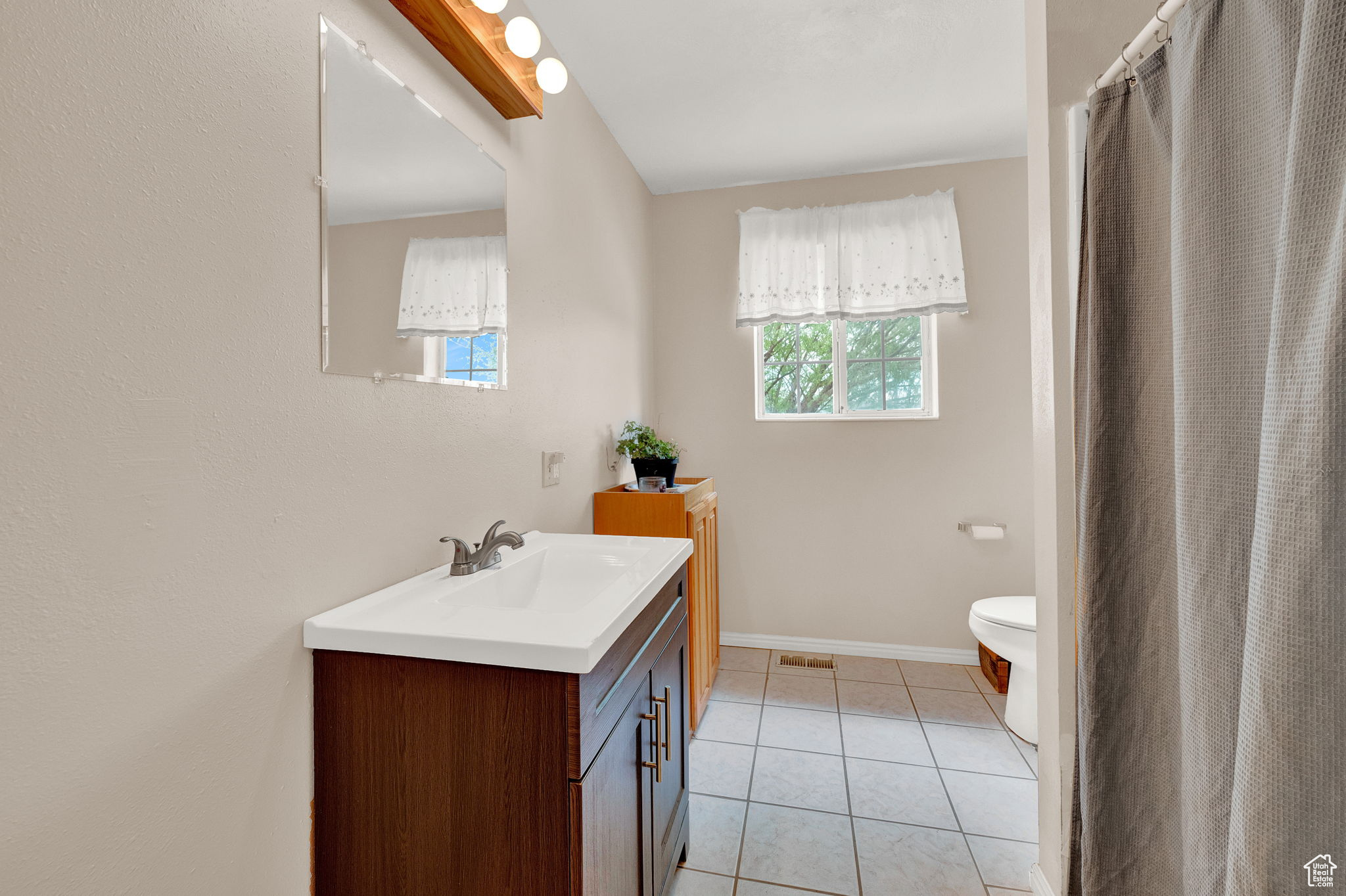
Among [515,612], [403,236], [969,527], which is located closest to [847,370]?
[969,527]

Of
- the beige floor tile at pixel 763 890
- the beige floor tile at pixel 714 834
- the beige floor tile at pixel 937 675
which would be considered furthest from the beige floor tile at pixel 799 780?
the beige floor tile at pixel 937 675

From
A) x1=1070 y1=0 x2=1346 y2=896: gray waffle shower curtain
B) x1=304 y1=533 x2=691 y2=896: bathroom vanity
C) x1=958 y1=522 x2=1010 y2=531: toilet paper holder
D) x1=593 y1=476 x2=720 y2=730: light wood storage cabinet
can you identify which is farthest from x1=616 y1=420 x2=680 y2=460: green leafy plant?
x1=1070 y1=0 x2=1346 y2=896: gray waffle shower curtain

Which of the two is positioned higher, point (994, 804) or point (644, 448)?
point (644, 448)

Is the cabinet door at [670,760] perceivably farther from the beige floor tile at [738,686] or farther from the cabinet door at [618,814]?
the beige floor tile at [738,686]

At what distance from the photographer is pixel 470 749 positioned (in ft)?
2.94

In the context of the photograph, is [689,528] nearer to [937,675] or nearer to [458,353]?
[458,353]

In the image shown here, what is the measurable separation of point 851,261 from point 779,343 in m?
0.55

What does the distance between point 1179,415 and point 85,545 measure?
1.38 meters

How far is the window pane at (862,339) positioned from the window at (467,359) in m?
2.07

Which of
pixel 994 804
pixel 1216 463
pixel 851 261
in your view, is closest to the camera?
pixel 1216 463

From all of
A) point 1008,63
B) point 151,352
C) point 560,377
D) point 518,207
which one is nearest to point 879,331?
point 1008,63

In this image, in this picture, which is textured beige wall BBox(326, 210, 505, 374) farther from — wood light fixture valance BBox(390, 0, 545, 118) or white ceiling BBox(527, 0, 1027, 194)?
white ceiling BBox(527, 0, 1027, 194)

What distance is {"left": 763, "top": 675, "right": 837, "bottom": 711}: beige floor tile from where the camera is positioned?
2500 millimetres

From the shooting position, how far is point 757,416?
10.2 ft
